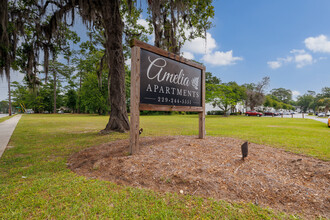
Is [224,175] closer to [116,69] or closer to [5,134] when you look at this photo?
[116,69]

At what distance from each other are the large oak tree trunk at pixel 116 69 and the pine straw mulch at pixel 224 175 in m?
3.84

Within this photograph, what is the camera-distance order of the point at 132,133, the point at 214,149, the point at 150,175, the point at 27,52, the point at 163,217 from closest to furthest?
1. the point at 163,217
2. the point at 150,175
3. the point at 132,133
4. the point at 214,149
5. the point at 27,52

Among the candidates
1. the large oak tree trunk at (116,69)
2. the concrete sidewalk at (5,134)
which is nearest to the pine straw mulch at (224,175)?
the concrete sidewalk at (5,134)

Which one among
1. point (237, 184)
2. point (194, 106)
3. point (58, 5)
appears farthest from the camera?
point (58, 5)

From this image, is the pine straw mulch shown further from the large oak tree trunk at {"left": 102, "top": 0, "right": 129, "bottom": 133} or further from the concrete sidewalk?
the large oak tree trunk at {"left": 102, "top": 0, "right": 129, "bottom": 133}

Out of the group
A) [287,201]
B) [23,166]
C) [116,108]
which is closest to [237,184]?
[287,201]

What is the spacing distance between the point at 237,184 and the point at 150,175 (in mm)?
1361

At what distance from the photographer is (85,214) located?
1769 mm

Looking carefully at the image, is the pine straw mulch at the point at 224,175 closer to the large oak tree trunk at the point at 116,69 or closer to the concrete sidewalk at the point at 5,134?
the concrete sidewalk at the point at 5,134

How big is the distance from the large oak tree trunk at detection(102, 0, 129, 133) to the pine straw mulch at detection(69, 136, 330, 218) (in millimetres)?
3839

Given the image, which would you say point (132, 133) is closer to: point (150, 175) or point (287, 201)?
point (150, 175)

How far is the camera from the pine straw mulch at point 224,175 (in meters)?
2.11

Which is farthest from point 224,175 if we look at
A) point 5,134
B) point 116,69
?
point 5,134

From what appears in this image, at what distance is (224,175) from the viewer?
2.60 m
